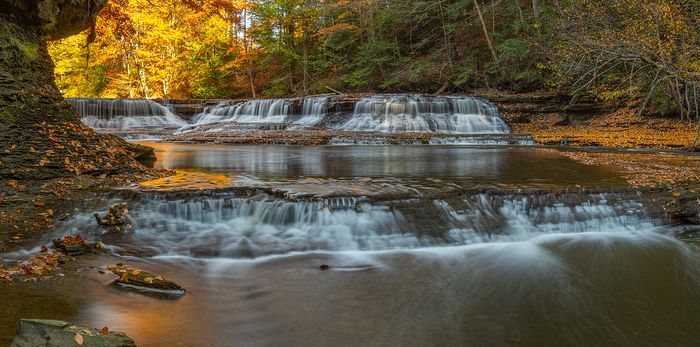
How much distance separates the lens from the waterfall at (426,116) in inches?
672

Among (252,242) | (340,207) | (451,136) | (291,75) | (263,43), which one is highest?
(263,43)

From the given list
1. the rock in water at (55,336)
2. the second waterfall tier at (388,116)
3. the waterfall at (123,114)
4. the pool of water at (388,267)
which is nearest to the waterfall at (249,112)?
the second waterfall tier at (388,116)

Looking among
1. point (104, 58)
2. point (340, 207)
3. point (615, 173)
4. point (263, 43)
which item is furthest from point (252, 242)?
point (104, 58)

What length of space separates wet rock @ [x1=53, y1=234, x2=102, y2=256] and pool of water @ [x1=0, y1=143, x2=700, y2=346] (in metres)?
0.14

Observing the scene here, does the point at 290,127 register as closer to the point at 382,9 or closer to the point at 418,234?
the point at 382,9

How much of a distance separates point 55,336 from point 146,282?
4.10ft

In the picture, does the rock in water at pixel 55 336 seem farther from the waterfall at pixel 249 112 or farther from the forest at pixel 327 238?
the waterfall at pixel 249 112

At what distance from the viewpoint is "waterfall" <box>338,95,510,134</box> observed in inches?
672

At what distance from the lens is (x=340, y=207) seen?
4.55 meters

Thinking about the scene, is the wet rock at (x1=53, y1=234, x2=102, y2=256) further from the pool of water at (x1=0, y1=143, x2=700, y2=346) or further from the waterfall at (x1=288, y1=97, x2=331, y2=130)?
the waterfall at (x1=288, y1=97, x2=331, y2=130)

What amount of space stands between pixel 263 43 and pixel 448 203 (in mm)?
24417

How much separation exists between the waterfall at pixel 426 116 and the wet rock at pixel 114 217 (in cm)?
1357

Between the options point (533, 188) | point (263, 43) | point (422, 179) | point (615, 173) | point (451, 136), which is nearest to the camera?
point (533, 188)

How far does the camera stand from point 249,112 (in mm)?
21047
